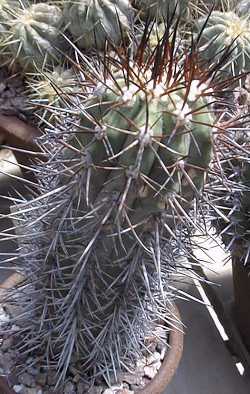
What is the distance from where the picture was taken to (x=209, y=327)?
144cm

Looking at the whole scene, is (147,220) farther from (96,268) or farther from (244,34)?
(244,34)

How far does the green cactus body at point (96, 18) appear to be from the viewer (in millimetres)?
1420

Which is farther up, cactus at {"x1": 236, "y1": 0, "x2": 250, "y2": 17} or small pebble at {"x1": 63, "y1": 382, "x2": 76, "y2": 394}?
cactus at {"x1": 236, "y1": 0, "x2": 250, "y2": 17}

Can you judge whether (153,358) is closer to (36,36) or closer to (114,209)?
(114,209)

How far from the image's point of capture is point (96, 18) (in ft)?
4.69

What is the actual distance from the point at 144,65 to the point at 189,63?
0.19 ft

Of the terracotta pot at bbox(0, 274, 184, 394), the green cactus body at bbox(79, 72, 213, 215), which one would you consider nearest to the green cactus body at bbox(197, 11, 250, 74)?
the terracotta pot at bbox(0, 274, 184, 394)

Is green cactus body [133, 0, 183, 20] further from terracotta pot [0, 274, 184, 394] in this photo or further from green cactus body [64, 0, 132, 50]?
terracotta pot [0, 274, 184, 394]

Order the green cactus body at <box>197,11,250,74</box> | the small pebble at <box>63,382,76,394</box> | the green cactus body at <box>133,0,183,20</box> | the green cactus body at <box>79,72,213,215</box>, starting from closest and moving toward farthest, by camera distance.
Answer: the green cactus body at <box>79,72,213,215</box>, the small pebble at <box>63,382,76,394</box>, the green cactus body at <box>197,11,250,74</box>, the green cactus body at <box>133,0,183,20</box>

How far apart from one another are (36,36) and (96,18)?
0.46ft

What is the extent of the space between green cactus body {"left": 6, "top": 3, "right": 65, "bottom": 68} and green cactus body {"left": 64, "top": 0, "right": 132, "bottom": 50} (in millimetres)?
44

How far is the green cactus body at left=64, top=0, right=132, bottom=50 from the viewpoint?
4.66 feet

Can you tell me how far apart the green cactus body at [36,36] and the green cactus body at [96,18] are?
4 centimetres

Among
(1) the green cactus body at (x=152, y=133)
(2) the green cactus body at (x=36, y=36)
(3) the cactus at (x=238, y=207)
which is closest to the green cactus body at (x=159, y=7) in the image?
(2) the green cactus body at (x=36, y=36)
